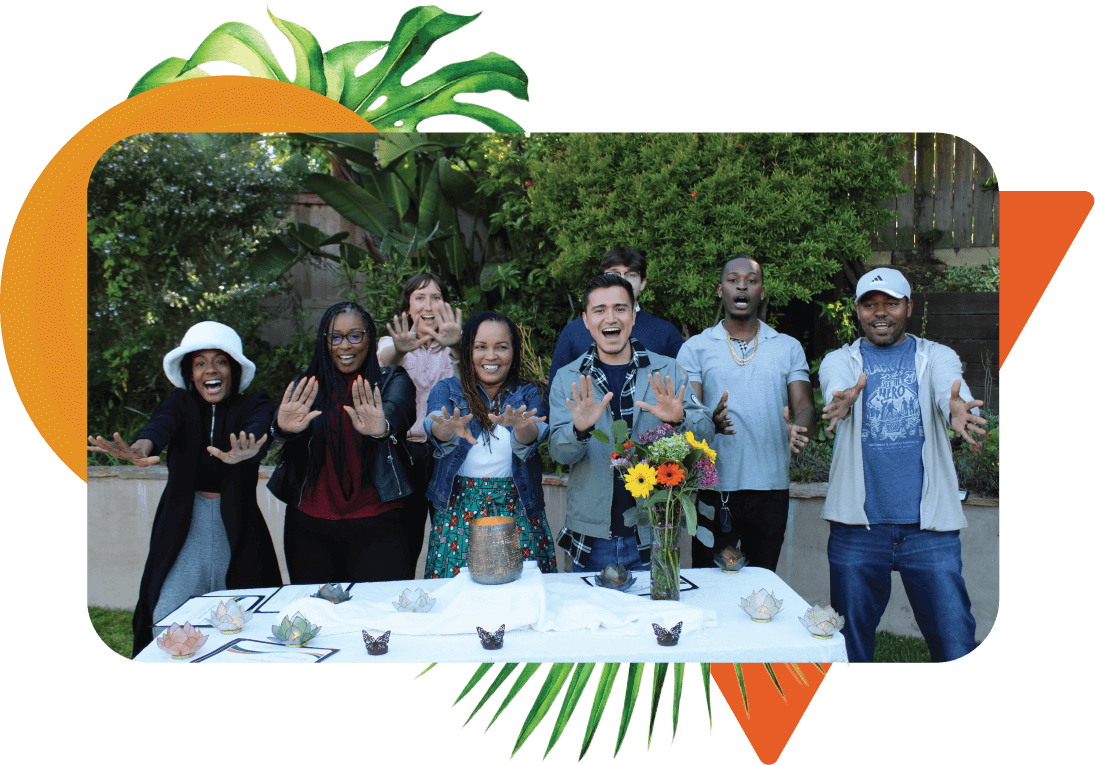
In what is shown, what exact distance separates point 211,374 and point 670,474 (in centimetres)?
202

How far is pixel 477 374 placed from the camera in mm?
3275

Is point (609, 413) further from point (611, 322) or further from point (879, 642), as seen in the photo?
point (879, 642)

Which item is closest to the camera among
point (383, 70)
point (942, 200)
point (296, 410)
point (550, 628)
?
point (550, 628)

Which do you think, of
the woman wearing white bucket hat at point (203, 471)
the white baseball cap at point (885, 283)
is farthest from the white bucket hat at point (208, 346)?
the white baseball cap at point (885, 283)

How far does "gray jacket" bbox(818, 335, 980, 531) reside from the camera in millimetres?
3209

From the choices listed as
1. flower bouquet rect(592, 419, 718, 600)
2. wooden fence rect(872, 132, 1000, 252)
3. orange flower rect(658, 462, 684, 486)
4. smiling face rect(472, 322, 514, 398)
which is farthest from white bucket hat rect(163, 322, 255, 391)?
wooden fence rect(872, 132, 1000, 252)

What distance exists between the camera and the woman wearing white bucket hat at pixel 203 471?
3.37 m

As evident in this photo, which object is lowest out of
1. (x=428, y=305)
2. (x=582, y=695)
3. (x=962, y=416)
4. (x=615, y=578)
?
(x=582, y=695)

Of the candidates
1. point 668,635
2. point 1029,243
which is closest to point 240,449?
point 668,635

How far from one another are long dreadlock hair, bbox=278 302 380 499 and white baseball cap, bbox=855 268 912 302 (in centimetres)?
211

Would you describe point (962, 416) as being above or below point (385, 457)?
above

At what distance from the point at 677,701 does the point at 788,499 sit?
3.43 ft

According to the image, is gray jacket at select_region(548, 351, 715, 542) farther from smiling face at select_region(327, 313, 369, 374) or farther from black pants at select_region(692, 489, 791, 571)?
smiling face at select_region(327, 313, 369, 374)

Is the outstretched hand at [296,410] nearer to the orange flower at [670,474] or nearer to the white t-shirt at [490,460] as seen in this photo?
the white t-shirt at [490,460]
